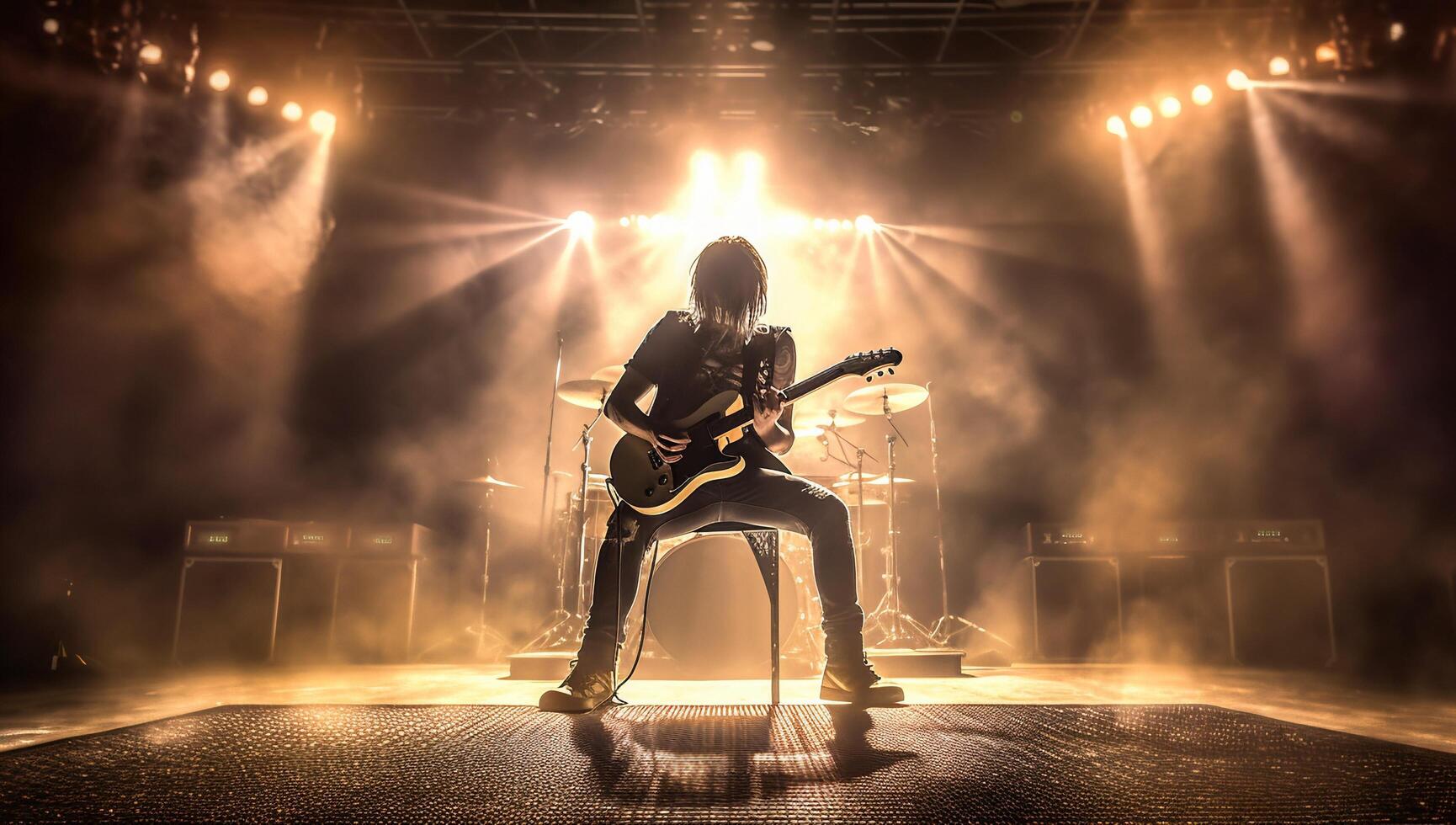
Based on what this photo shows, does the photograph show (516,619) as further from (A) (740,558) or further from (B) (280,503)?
(A) (740,558)

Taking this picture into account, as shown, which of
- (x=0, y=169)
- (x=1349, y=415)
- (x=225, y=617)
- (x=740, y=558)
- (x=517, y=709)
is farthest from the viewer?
(x=1349, y=415)

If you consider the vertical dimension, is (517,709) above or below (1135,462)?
below

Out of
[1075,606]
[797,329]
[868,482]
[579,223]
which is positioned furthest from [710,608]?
[579,223]

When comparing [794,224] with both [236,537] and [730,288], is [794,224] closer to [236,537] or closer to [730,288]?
[730,288]

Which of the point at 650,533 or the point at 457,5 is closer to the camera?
the point at 650,533

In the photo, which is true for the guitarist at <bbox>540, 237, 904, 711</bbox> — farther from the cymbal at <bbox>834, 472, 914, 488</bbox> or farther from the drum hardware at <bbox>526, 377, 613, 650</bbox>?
the cymbal at <bbox>834, 472, 914, 488</bbox>

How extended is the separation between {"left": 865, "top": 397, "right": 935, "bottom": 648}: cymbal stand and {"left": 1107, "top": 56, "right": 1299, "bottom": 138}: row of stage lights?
3790 millimetres

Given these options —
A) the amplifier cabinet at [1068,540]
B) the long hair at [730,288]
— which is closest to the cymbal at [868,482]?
the amplifier cabinet at [1068,540]

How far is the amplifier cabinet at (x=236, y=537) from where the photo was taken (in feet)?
19.2

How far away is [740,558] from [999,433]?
13.4 ft

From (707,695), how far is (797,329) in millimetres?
5191

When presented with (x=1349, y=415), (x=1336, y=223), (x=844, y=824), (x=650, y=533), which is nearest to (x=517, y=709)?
(x=650, y=533)

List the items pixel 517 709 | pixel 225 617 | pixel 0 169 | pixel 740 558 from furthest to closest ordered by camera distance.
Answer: pixel 225 617
pixel 0 169
pixel 740 558
pixel 517 709

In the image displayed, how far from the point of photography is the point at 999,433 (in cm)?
750
